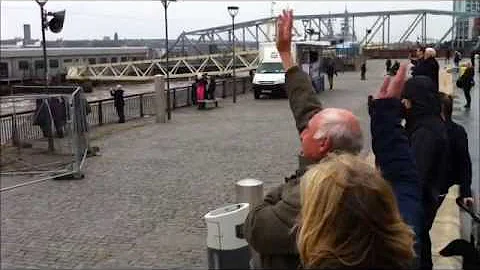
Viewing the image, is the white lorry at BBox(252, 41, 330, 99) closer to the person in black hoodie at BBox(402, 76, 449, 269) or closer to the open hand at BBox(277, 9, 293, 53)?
the person in black hoodie at BBox(402, 76, 449, 269)

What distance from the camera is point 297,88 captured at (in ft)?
11.8

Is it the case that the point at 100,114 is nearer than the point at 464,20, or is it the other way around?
the point at 100,114

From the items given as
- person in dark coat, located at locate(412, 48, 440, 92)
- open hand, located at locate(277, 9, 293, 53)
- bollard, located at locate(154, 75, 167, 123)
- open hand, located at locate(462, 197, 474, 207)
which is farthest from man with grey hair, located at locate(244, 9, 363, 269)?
bollard, located at locate(154, 75, 167, 123)

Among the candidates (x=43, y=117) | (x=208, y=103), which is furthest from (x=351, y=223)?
(x=208, y=103)

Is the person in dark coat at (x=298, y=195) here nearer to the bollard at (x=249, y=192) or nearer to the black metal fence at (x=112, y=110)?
the bollard at (x=249, y=192)

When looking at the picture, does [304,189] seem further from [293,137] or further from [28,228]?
[293,137]

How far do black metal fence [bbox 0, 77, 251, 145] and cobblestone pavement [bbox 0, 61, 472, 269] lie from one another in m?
1.67

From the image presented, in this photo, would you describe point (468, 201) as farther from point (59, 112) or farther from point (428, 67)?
point (59, 112)

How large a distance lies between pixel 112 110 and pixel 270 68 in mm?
13261

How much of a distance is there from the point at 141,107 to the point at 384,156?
73.9 feet

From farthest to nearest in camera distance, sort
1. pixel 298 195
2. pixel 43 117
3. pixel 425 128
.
A: 1. pixel 43 117
2. pixel 425 128
3. pixel 298 195

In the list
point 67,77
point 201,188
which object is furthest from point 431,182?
point 67,77

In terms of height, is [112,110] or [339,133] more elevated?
[339,133]

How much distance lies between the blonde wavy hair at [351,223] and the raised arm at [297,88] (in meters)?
1.45
